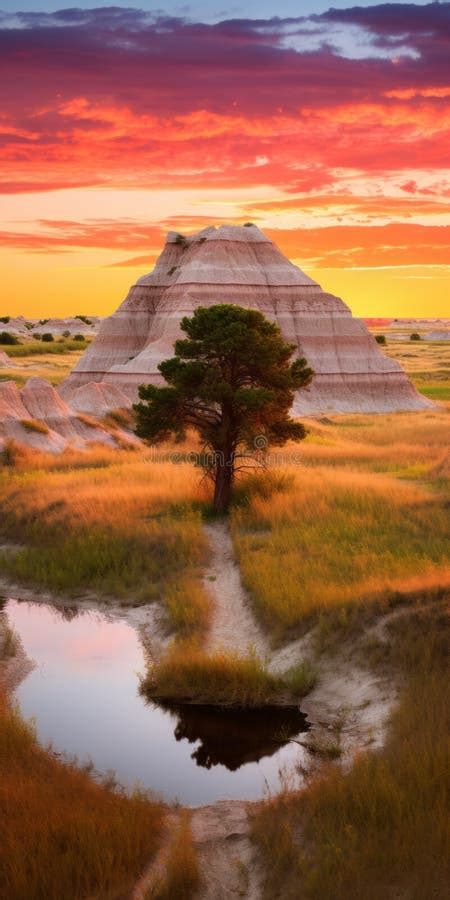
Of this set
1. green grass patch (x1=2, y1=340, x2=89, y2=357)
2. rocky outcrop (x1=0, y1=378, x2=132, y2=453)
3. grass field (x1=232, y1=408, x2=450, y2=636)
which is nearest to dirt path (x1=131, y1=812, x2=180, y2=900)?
grass field (x1=232, y1=408, x2=450, y2=636)

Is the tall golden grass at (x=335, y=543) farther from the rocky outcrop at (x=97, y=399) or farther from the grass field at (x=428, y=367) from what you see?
the grass field at (x=428, y=367)

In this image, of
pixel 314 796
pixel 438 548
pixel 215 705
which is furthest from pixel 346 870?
pixel 438 548

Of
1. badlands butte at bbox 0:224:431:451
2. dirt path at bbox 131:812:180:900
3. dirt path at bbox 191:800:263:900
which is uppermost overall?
badlands butte at bbox 0:224:431:451

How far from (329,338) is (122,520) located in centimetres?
4128

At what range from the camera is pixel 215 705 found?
12984 millimetres

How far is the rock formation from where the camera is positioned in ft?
196

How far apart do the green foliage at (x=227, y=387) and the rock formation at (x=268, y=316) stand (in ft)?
110

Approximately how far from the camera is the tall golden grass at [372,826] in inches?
304

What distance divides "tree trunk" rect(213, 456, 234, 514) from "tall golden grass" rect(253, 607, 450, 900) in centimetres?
1324

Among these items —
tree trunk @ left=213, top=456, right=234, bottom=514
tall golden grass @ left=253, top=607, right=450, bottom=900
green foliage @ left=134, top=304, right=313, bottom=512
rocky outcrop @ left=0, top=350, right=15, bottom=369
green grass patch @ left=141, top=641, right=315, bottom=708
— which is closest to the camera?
tall golden grass @ left=253, top=607, right=450, bottom=900

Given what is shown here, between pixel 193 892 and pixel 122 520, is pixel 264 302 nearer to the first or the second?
pixel 122 520

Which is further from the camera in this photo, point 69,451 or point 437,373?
point 437,373

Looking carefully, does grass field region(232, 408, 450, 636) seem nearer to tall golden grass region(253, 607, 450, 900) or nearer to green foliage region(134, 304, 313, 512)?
green foliage region(134, 304, 313, 512)

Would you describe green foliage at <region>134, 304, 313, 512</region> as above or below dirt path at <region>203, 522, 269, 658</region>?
above
